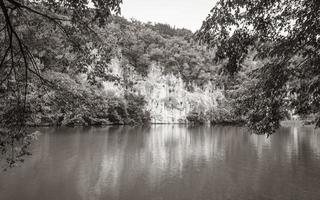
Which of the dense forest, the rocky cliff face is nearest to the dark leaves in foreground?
the dense forest

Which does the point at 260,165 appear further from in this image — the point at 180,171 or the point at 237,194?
the point at 237,194

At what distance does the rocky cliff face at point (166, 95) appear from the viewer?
73.1 meters

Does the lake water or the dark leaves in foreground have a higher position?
the dark leaves in foreground

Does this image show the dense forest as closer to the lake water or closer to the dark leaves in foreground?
the dark leaves in foreground

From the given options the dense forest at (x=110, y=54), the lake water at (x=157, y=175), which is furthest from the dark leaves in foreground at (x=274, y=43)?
the lake water at (x=157, y=175)

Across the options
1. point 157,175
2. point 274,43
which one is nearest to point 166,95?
point 157,175

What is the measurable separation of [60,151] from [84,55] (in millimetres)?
17051

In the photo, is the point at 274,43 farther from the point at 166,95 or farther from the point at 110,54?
the point at 166,95

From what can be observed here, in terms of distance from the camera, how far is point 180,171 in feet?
56.0

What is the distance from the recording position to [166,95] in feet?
251

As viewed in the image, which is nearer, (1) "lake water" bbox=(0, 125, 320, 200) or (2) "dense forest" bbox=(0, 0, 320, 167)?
(2) "dense forest" bbox=(0, 0, 320, 167)

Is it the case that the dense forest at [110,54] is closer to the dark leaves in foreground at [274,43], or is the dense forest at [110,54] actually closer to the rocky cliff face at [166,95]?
the dark leaves in foreground at [274,43]

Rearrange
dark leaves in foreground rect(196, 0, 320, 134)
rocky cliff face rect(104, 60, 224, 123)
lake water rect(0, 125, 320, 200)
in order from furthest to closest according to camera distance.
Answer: rocky cliff face rect(104, 60, 224, 123)
lake water rect(0, 125, 320, 200)
dark leaves in foreground rect(196, 0, 320, 134)

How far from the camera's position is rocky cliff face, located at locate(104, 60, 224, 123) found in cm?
7306
